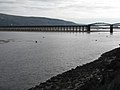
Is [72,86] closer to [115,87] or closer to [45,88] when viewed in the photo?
[45,88]

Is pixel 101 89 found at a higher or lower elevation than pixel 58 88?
higher

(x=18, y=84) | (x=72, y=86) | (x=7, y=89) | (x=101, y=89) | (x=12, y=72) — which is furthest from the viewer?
(x=12, y=72)

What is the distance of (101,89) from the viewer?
11016 mm

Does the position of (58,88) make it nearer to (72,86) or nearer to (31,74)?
(72,86)

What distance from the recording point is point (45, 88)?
58.7ft

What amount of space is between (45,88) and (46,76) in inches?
293

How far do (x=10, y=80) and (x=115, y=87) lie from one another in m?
15.3

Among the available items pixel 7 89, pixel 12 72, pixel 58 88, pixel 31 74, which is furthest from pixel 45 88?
pixel 12 72

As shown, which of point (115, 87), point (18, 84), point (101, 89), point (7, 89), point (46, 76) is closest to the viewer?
point (115, 87)

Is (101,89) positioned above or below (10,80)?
above

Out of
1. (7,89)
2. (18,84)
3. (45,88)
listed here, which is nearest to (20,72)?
(18,84)

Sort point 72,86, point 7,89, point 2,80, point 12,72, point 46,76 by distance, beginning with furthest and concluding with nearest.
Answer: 1. point 12,72
2. point 46,76
3. point 2,80
4. point 7,89
5. point 72,86

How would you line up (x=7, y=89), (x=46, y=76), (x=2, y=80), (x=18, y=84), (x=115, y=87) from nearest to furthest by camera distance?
(x=115, y=87)
(x=7, y=89)
(x=18, y=84)
(x=2, y=80)
(x=46, y=76)

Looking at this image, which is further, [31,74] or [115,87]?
[31,74]
